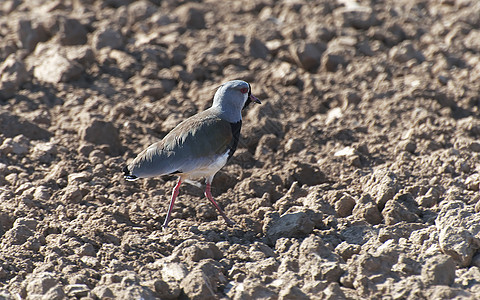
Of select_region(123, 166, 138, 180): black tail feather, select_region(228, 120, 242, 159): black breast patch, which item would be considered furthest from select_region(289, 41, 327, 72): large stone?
select_region(123, 166, 138, 180): black tail feather

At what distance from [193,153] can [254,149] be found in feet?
5.02

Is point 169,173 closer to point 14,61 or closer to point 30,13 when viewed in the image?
point 14,61

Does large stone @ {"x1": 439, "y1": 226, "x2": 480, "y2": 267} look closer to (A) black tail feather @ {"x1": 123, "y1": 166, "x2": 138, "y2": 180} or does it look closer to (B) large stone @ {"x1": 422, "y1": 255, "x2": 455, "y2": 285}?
A: (B) large stone @ {"x1": 422, "y1": 255, "x2": 455, "y2": 285}

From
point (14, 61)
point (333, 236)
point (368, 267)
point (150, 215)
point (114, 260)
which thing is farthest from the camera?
point (14, 61)

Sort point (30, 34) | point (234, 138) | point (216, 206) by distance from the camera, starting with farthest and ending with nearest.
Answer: point (30, 34) < point (234, 138) < point (216, 206)

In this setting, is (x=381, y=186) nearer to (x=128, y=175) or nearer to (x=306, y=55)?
(x=128, y=175)

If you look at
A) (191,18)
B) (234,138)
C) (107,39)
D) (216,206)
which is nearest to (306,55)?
(191,18)

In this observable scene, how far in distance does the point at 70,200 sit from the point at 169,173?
1037 millimetres

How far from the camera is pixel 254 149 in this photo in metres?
7.84

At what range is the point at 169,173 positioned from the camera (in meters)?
6.41

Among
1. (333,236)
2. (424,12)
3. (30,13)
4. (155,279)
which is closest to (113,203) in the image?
(155,279)

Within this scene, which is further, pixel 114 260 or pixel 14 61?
pixel 14 61

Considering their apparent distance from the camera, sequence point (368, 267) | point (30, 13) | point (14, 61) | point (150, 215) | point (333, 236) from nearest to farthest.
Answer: point (368, 267) < point (333, 236) < point (150, 215) < point (14, 61) < point (30, 13)

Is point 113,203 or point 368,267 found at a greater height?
point 368,267
